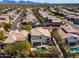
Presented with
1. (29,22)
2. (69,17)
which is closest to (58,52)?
(29,22)

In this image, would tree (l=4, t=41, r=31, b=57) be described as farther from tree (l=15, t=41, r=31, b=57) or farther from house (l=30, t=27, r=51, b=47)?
house (l=30, t=27, r=51, b=47)

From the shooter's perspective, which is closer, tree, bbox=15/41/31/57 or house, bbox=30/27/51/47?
tree, bbox=15/41/31/57

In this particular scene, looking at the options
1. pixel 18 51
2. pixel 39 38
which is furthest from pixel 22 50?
pixel 39 38

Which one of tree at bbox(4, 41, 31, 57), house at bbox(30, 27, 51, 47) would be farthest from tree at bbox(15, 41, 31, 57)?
house at bbox(30, 27, 51, 47)

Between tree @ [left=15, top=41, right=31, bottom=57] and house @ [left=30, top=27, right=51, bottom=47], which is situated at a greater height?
tree @ [left=15, top=41, right=31, bottom=57]

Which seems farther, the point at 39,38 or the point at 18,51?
the point at 39,38

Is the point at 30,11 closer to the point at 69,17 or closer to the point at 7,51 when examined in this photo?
the point at 69,17

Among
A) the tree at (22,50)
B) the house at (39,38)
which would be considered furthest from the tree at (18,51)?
the house at (39,38)

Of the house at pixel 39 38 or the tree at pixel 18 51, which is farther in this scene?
the house at pixel 39 38

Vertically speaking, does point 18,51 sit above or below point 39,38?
above

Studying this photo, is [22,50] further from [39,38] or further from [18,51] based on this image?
[39,38]

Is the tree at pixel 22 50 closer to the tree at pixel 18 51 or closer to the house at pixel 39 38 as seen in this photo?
the tree at pixel 18 51
